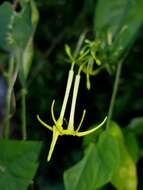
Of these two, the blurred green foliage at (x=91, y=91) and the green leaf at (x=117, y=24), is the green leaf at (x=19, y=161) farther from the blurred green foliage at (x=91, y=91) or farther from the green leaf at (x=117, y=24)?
the green leaf at (x=117, y=24)

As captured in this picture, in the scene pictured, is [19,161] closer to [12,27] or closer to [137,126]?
[12,27]

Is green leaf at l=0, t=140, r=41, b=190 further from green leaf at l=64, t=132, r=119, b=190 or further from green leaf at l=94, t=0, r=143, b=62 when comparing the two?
green leaf at l=94, t=0, r=143, b=62

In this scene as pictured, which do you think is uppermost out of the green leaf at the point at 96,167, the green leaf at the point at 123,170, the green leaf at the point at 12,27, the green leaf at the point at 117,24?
the green leaf at the point at 12,27

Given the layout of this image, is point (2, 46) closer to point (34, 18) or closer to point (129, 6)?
point (34, 18)

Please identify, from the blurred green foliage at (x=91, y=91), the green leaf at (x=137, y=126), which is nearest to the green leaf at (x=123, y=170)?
the blurred green foliage at (x=91, y=91)

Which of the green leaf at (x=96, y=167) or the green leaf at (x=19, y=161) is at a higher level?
the green leaf at (x=19, y=161)

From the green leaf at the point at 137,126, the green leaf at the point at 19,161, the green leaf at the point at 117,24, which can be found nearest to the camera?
the green leaf at the point at 19,161

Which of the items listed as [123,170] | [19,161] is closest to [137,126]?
[123,170]
